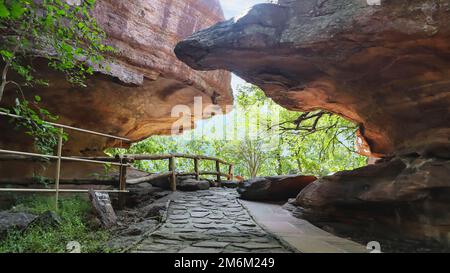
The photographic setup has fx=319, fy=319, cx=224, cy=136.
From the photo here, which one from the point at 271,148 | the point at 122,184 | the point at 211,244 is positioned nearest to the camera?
the point at 211,244

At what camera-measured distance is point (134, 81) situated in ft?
29.7

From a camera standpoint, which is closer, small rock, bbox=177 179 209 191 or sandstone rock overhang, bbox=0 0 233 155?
sandstone rock overhang, bbox=0 0 233 155

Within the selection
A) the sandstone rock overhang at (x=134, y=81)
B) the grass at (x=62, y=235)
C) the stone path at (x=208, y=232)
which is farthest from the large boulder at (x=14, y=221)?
the sandstone rock overhang at (x=134, y=81)

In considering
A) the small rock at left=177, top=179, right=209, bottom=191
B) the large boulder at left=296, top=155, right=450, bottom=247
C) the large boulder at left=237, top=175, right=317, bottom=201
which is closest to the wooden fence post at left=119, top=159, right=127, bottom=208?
the small rock at left=177, top=179, right=209, bottom=191

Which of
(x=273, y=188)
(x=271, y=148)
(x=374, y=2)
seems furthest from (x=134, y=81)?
(x=271, y=148)

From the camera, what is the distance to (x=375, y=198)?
551cm

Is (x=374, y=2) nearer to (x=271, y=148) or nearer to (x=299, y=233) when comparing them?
(x=299, y=233)

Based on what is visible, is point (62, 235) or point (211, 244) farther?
point (62, 235)

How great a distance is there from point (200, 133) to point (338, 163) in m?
10.7

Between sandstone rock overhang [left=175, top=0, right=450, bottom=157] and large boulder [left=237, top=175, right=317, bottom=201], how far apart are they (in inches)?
111

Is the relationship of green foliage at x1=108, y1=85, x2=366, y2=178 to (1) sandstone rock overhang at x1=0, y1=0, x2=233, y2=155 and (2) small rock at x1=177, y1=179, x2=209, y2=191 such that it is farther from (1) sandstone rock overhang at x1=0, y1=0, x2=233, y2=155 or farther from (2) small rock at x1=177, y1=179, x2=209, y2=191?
(2) small rock at x1=177, y1=179, x2=209, y2=191

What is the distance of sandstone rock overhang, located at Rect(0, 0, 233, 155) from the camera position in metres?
8.77

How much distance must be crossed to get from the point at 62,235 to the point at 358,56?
5471mm

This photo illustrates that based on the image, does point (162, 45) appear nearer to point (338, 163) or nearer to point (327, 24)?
point (327, 24)
